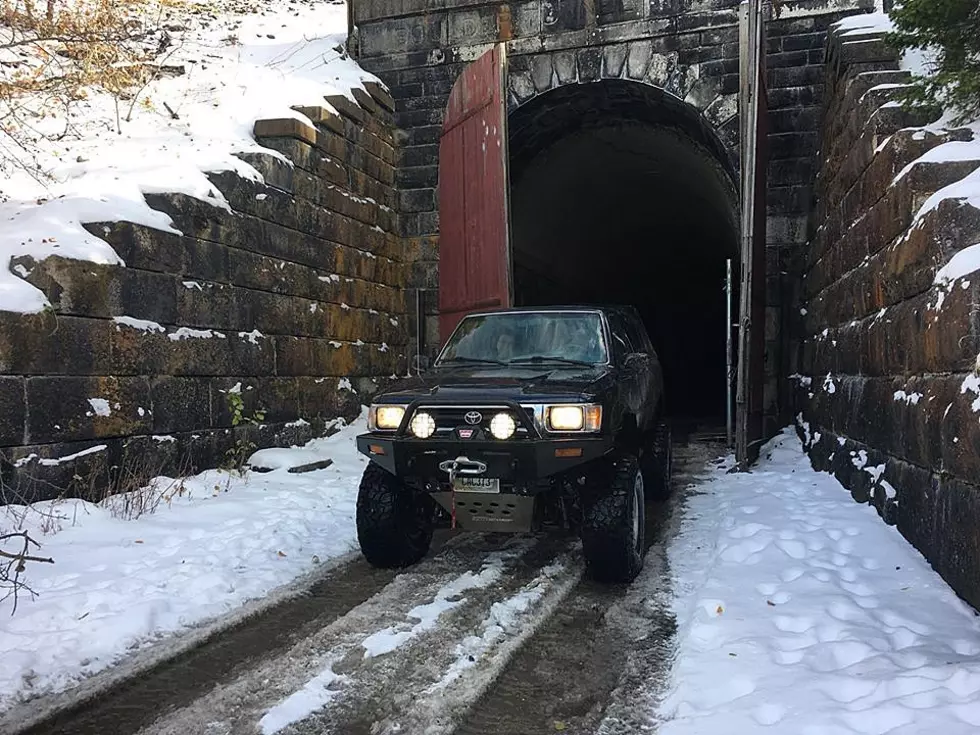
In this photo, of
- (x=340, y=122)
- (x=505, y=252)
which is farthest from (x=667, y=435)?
A: (x=340, y=122)

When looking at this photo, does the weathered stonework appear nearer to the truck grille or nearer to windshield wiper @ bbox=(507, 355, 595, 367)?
windshield wiper @ bbox=(507, 355, 595, 367)

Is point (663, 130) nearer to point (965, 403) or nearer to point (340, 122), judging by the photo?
point (340, 122)

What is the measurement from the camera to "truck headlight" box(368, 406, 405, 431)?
15.4 feet

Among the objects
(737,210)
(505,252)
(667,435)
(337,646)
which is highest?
(737,210)

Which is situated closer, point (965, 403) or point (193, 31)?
point (965, 403)

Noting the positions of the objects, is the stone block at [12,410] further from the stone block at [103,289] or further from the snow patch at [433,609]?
the snow patch at [433,609]

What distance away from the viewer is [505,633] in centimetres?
391

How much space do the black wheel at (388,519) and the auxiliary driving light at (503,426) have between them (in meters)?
0.94

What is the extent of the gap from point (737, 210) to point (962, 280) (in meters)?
7.21

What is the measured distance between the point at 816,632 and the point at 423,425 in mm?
2448

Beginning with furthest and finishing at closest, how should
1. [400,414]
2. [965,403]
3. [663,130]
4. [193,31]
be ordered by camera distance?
[193,31]
[663,130]
[400,414]
[965,403]

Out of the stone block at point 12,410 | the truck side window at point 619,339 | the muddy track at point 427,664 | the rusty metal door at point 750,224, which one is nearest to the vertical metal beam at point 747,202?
the rusty metal door at point 750,224

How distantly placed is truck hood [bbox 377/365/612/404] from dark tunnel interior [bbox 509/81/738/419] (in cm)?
617

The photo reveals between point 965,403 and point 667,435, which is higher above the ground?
point 965,403
